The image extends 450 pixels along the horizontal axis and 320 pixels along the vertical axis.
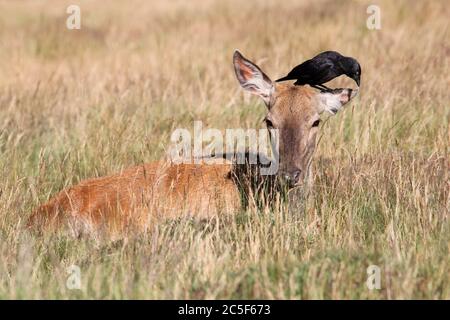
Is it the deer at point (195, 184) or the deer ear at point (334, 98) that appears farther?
the deer ear at point (334, 98)

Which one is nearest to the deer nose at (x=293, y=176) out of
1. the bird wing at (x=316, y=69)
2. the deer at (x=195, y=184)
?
the deer at (x=195, y=184)

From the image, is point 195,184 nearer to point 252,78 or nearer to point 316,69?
point 252,78

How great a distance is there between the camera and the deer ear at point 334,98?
6.79m

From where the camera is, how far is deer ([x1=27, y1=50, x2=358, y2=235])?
6305mm

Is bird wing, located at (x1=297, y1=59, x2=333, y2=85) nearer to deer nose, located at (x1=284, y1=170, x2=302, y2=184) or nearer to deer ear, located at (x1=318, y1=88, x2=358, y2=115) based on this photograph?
deer ear, located at (x1=318, y1=88, x2=358, y2=115)

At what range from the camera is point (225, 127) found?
9.21 meters

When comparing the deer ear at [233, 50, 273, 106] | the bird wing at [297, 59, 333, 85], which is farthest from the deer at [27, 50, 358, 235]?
the bird wing at [297, 59, 333, 85]

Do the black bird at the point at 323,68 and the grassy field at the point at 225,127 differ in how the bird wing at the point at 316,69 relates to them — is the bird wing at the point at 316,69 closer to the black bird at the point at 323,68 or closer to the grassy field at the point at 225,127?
the black bird at the point at 323,68

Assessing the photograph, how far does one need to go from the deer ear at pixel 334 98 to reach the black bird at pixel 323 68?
5.0 inches

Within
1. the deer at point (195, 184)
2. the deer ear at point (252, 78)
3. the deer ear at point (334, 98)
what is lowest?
the deer at point (195, 184)

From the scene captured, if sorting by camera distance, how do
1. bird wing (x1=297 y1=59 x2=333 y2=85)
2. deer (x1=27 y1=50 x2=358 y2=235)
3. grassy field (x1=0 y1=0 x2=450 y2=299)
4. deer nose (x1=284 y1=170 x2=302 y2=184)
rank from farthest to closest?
bird wing (x1=297 y1=59 x2=333 y2=85) < deer (x1=27 y1=50 x2=358 y2=235) < deer nose (x1=284 y1=170 x2=302 y2=184) < grassy field (x1=0 y1=0 x2=450 y2=299)

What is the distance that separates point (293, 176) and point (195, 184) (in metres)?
0.99

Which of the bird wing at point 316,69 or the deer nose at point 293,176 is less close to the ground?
the bird wing at point 316,69

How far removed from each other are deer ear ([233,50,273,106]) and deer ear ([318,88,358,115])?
1.37ft
